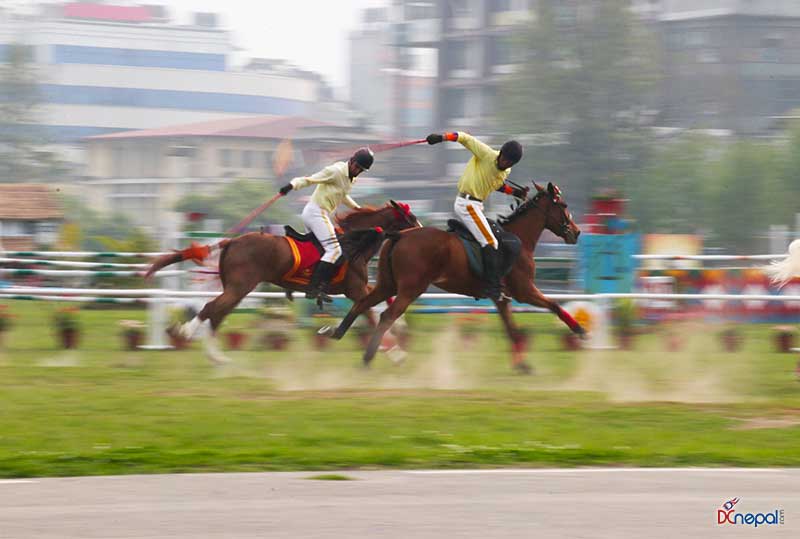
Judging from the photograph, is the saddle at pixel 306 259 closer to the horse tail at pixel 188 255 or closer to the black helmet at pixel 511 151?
the horse tail at pixel 188 255

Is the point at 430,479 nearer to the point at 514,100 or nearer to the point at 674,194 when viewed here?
the point at 674,194

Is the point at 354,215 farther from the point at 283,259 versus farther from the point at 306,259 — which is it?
the point at 283,259

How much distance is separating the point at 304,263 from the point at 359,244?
0.64 m

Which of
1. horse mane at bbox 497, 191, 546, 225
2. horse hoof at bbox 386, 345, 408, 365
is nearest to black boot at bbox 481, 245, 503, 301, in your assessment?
horse mane at bbox 497, 191, 546, 225

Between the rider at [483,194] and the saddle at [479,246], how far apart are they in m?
0.05

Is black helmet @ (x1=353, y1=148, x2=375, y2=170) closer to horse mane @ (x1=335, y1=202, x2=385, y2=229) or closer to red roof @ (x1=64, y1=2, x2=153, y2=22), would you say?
horse mane @ (x1=335, y1=202, x2=385, y2=229)

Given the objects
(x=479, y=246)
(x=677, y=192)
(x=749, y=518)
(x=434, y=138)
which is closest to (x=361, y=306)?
(x=479, y=246)

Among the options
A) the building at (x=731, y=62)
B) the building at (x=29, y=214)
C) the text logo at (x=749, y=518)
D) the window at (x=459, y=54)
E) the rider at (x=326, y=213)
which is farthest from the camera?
the window at (x=459, y=54)

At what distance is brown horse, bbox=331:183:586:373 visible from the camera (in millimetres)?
12961

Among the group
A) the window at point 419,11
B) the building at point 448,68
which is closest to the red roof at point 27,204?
the building at point 448,68

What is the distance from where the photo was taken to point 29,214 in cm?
3597

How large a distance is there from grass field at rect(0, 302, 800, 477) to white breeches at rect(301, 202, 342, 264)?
1.25m

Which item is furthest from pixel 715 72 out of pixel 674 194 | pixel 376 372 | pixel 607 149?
pixel 376 372

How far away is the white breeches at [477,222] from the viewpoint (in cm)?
1305
